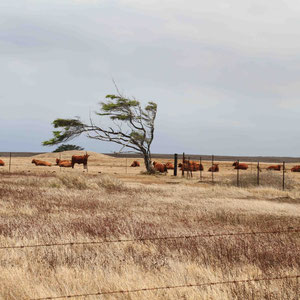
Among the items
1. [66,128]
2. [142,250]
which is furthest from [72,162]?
[142,250]

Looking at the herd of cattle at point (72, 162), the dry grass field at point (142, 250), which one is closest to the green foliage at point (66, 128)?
the herd of cattle at point (72, 162)

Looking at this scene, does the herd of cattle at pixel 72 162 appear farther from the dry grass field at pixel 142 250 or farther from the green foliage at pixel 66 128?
the dry grass field at pixel 142 250

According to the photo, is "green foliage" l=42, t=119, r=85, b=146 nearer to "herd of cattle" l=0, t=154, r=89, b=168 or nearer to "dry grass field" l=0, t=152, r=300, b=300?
"herd of cattle" l=0, t=154, r=89, b=168

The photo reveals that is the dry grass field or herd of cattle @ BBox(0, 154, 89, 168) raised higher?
herd of cattle @ BBox(0, 154, 89, 168)

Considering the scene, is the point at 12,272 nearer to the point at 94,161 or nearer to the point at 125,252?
the point at 125,252

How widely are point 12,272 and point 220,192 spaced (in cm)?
1689

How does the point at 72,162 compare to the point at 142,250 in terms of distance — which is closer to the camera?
the point at 142,250

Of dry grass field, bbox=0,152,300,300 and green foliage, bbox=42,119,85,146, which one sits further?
green foliage, bbox=42,119,85,146

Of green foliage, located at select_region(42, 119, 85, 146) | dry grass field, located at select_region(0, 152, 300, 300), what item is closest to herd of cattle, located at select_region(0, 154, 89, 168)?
green foliage, located at select_region(42, 119, 85, 146)

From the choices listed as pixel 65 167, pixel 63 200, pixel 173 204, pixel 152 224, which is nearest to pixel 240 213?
pixel 173 204

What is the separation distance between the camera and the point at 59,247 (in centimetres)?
845

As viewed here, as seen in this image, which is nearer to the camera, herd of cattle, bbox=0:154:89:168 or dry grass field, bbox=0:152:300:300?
dry grass field, bbox=0:152:300:300

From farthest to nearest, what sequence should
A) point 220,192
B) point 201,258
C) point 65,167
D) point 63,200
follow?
point 65,167
point 220,192
point 63,200
point 201,258

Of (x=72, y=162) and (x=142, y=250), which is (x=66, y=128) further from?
(x=142, y=250)
